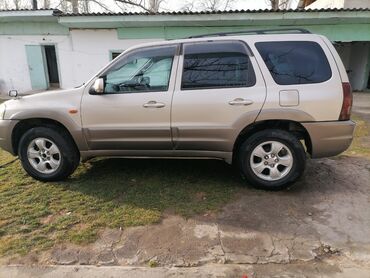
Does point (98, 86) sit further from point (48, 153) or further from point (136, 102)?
point (48, 153)

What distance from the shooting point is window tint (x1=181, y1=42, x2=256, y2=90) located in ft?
13.6

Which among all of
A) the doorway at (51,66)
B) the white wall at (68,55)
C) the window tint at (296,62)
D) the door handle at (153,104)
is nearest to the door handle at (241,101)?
the window tint at (296,62)

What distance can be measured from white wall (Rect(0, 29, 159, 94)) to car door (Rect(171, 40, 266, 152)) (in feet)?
33.9

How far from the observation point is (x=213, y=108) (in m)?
4.15

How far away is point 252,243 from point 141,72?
251 cm

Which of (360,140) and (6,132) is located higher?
(6,132)

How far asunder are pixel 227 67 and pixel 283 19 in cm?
953

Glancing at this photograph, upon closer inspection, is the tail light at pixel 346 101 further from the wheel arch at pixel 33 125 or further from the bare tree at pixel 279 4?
the bare tree at pixel 279 4

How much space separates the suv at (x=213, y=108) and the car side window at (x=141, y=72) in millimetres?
13

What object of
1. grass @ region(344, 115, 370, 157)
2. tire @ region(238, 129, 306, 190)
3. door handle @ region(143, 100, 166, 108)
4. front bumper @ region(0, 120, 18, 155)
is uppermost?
door handle @ region(143, 100, 166, 108)

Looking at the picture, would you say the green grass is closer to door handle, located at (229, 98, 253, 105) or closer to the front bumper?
the front bumper

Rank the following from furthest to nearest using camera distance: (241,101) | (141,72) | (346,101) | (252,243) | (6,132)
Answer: (6,132)
(141,72)
(241,101)
(346,101)
(252,243)

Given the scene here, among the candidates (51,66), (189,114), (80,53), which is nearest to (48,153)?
(189,114)

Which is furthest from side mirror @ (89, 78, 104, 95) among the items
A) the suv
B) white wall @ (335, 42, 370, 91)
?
white wall @ (335, 42, 370, 91)
